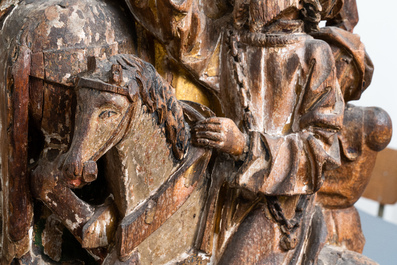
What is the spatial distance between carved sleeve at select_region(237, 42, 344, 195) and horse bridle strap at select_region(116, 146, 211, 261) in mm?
123

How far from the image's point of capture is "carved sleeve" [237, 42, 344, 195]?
1449 millimetres

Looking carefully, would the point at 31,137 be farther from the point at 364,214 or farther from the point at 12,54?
the point at 364,214

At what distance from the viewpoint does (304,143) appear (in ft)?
4.80

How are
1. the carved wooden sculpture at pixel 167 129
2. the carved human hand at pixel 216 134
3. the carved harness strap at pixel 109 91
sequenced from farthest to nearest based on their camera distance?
the carved human hand at pixel 216 134 → the carved wooden sculpture at pixel 167 129 → the carved harness strap at pixel 109 91

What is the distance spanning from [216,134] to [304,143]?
25 centimetres

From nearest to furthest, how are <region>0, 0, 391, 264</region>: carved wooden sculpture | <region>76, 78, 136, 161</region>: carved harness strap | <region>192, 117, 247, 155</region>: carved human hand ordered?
<region>76, 78, 136, 161</region>: carved harness strap, <region>0, 0, 391, 264</region>: carved wooden sculpture, <region>192, 117, 247, 155</region>: carved human hand

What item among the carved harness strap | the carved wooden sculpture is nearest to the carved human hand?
the carved wooden sculpture

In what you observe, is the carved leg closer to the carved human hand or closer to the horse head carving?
the horse head carving

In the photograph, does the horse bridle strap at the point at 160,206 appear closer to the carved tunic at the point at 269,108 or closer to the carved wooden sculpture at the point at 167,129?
the carved wooden sculpture at the point at 167,129

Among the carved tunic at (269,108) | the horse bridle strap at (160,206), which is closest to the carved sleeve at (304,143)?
the carved tunic at (269,108)

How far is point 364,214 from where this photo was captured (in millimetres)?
3211

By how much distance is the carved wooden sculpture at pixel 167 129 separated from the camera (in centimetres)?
125

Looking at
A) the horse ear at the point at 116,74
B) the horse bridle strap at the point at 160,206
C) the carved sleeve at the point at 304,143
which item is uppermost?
the horse ear at the point at 116,74

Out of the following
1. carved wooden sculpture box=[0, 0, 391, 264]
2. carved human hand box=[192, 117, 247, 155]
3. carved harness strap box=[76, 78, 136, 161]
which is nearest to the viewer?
carved harness strap box=[76, 78, 136, 161]
